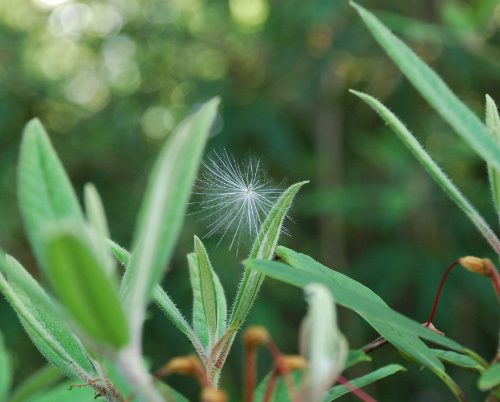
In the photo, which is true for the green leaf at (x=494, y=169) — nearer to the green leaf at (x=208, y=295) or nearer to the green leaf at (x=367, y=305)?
the green leaf at (x=367, y=305)

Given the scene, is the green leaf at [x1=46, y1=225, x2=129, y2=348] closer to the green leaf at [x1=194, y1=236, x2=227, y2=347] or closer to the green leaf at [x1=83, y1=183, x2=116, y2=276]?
the green leaf at [x1=83, y1=183, x2=116, y2=276]

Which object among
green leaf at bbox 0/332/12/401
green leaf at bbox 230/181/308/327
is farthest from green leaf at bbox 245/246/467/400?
green leaf at bbox 0/332/12/401

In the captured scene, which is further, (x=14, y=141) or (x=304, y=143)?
(x=304, y=143)

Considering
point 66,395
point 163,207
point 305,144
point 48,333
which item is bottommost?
point 66,395

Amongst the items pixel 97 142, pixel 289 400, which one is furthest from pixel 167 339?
pixel 289 400

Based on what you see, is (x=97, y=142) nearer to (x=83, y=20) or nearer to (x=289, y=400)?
(x=83, y=20)

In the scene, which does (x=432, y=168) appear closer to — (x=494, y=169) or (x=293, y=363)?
(x=494, y=169)

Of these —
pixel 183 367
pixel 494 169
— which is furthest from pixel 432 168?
pixel 183 367
